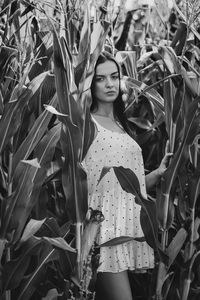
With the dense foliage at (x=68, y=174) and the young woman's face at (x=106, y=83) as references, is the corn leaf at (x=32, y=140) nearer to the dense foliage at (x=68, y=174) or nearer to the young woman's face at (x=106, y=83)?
the dense foliage at (x=68, y=174)

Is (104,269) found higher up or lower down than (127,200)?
lower down

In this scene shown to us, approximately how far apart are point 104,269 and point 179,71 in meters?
0.63

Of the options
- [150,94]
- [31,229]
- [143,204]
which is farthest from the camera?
[150,94]

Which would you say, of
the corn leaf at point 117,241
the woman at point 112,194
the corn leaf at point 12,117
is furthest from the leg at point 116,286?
the corn leaf at point 12,117

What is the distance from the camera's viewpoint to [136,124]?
207 cm

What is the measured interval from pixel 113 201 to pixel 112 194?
21 mm

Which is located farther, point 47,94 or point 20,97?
point 47,94

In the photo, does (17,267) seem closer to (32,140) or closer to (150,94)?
(32,140)

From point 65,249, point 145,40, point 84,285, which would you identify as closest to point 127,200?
point 65,249

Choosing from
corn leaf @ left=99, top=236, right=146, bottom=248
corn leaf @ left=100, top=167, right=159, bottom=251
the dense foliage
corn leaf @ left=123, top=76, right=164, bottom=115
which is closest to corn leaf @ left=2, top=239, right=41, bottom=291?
the dense foliage

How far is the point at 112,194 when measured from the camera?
5.65 ft

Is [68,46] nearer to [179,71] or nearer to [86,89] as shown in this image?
[86,89]

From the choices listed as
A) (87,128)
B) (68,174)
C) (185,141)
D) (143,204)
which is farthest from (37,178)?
(185,141)

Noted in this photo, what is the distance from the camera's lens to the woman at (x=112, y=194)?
5.54ft
